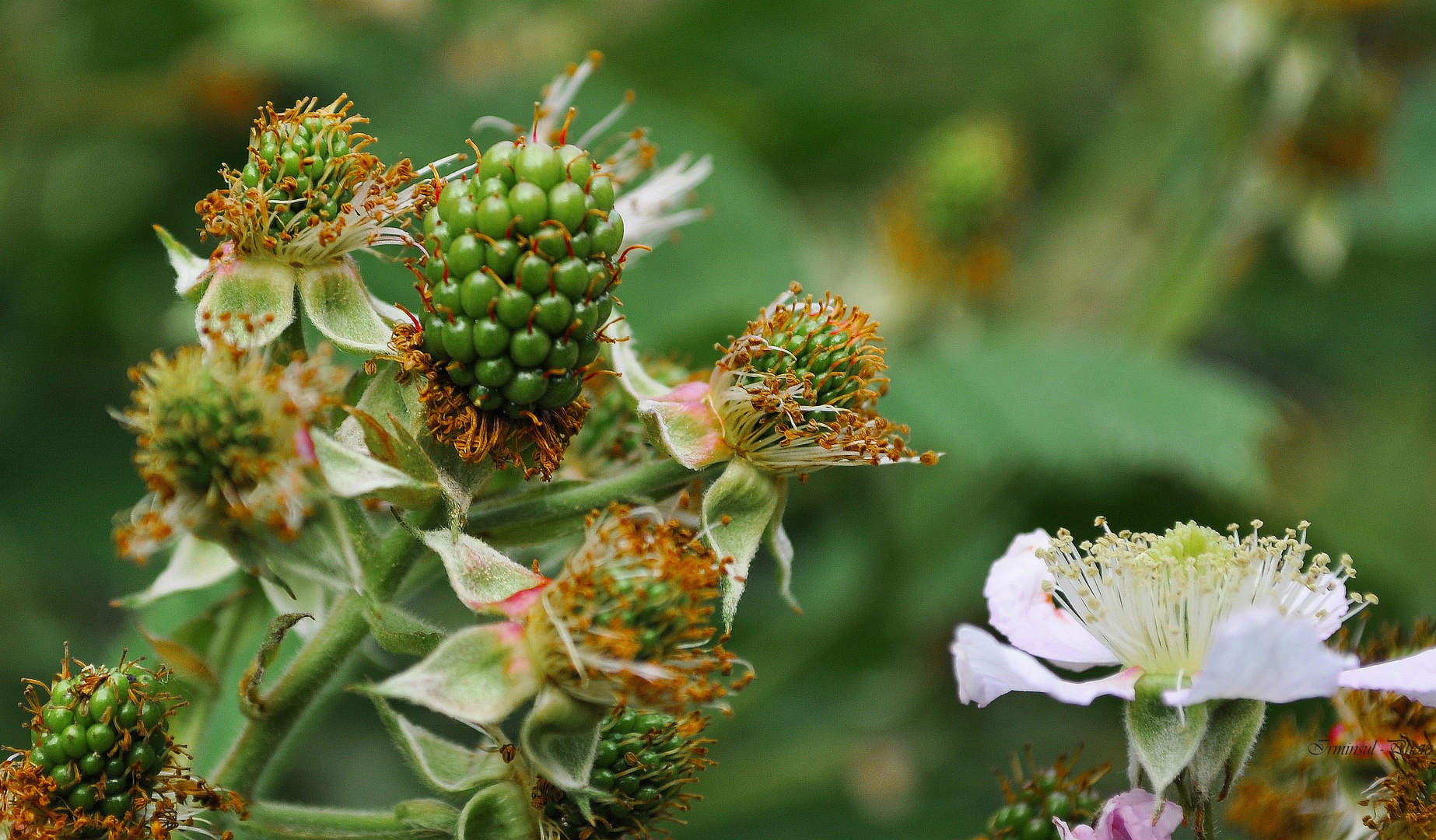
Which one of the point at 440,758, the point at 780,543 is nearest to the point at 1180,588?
the point at 780,543

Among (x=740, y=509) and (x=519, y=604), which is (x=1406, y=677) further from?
(x=519, y=604)

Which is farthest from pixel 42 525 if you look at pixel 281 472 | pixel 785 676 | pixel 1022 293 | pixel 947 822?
pixel 1022 293

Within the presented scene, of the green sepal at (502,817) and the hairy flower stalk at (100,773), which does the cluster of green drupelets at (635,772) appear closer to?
the green sepal at (502,817)

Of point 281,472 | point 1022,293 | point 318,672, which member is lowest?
point 318,672

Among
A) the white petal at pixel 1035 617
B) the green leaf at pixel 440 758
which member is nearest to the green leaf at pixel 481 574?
the green leaf at pixel 440 758

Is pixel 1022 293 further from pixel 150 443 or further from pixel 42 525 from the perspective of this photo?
pixel 150 443

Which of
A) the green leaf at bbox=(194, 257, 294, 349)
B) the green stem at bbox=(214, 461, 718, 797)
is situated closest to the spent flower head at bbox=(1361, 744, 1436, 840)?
the green stem at bbox=(214, 461, 718, 797)

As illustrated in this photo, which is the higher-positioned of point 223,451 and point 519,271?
point 519,271
